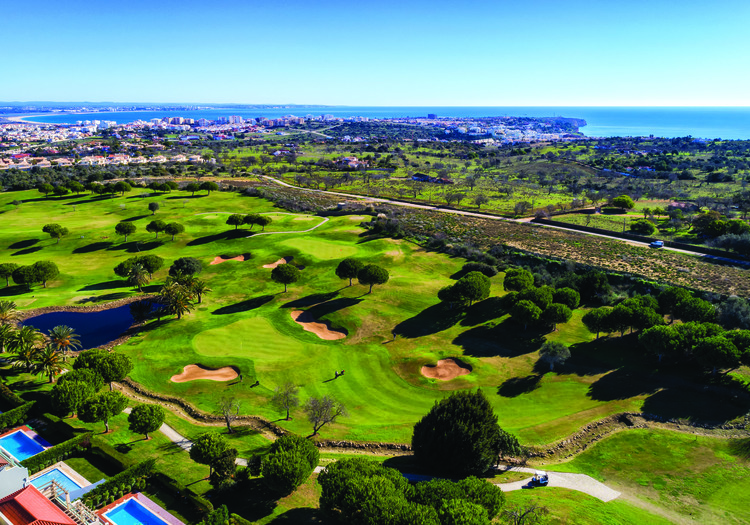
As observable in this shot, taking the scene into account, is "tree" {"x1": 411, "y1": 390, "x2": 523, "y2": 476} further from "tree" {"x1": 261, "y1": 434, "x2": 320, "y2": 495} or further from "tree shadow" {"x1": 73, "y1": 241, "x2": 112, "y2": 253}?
"tree shadow" {"x1": 73, "y1": 241, "x2": 112, "y2": 253}

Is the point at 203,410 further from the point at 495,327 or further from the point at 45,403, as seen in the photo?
the point at 495,327

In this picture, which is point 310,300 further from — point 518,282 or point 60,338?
point 518,282

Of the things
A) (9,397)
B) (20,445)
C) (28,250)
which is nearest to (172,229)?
(28,250)

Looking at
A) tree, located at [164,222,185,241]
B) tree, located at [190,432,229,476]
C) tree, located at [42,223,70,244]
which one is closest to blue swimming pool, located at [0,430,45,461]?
tree, located at [190,432,229,476]

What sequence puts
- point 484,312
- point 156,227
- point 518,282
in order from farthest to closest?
point 156,227 → point 518,282 → point 484,312

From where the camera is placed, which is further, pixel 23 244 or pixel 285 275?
pixel 23 244

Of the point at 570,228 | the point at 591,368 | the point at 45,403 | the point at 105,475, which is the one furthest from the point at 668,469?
the point at 570,228

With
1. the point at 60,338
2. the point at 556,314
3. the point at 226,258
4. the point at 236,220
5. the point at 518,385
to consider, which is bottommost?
the point at 518,385

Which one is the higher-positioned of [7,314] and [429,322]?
[7,314]
